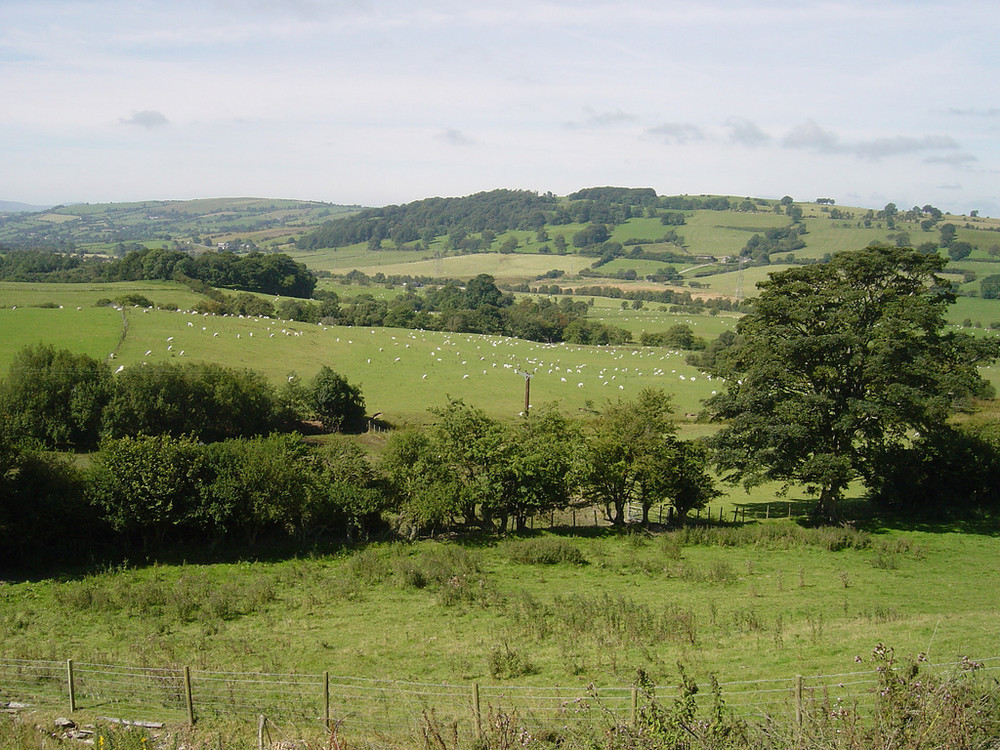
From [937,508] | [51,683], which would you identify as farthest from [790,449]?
[51,683]

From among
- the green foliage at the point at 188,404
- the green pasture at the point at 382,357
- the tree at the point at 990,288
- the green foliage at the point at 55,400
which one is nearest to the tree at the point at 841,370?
the green pasture at the point at 382,357

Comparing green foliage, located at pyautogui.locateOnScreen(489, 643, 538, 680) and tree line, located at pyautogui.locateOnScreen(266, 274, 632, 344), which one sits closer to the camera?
green foliage, located at pyautogui.locateOnScreen(489, 643, 538, 680)

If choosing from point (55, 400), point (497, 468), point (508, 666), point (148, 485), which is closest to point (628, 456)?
point (497, 468)

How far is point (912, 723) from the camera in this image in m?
7.53

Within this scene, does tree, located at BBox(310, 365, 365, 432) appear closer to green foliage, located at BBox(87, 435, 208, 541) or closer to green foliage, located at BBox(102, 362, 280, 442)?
green foliage, located at BBox(102, 362, 280, 442)

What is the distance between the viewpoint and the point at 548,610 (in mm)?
17984

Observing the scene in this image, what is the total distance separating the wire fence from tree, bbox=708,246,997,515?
1533 centimetres

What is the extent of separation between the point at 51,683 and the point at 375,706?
5.78 m

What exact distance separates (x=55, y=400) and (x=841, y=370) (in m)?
39.1

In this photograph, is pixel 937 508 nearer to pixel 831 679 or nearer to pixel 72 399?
pixel 831 679

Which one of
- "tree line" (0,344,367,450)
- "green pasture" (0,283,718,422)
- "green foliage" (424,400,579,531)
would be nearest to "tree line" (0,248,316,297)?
"green pasture" (0,283,718,422)

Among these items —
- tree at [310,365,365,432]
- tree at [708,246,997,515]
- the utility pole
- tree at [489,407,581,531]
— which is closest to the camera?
tree at [708,246,997,515]

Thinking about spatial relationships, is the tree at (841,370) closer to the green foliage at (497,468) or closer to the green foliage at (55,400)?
the green foliage at (497,468)

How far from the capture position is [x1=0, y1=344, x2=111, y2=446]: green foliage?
39094mm
